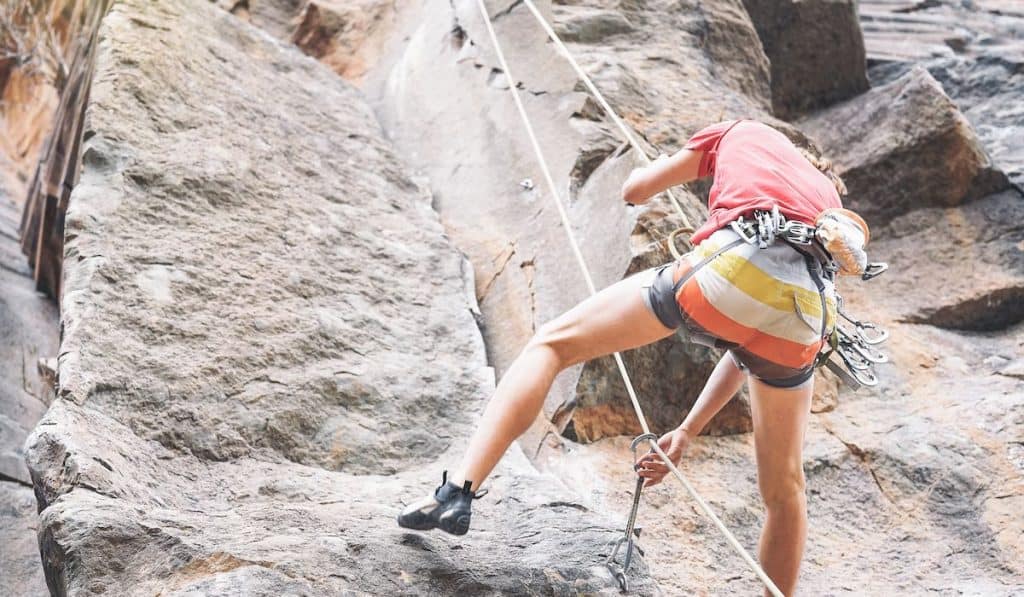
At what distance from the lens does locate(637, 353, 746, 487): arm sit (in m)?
2.81

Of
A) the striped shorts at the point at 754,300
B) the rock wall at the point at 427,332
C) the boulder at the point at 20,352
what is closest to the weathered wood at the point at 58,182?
the boulder at the point at 20,352

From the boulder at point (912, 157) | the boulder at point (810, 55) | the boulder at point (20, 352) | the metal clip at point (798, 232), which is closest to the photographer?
the metal clip at point (798, 232)

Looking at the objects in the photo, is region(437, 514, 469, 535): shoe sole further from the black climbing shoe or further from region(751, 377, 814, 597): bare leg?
region(751, 377, 814, 597): bare leg

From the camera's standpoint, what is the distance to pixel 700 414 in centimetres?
284

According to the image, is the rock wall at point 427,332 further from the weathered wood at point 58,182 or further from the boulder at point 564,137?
the weathered wood at point 58,182

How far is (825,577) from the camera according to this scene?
333 cm

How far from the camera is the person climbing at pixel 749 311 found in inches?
94.0

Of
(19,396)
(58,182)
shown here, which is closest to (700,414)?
(19,396)

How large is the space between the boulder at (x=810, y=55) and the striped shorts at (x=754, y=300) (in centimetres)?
440

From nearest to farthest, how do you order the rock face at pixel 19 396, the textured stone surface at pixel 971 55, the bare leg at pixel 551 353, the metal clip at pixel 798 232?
the metal clip at pixel 798 232, the bare leg at pixel 551 353, the rock face at pixel 19 396, the textured stone surface at pixel 971 55

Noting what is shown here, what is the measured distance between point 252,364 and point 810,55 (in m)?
4.65

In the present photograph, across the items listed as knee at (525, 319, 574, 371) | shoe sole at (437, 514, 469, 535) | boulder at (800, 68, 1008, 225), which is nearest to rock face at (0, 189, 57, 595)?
shoe sole at (437, 514, 469, 535)

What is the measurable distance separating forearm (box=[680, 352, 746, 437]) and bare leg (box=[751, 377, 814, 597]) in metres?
0.16

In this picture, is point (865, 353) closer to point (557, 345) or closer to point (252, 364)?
point (557, 345)
